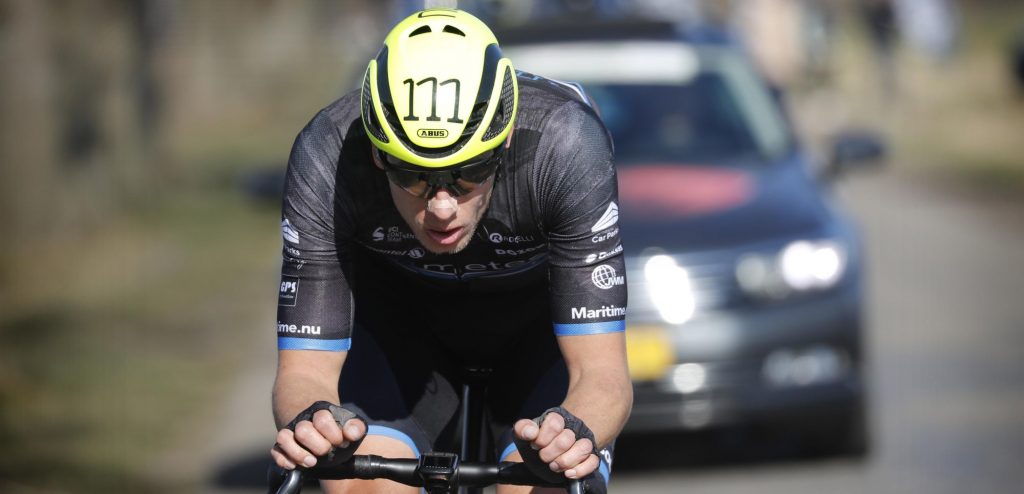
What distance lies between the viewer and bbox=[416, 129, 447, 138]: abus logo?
324 centimetres

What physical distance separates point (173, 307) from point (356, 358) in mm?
7019

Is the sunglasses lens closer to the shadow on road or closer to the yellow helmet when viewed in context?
the yellow helmet

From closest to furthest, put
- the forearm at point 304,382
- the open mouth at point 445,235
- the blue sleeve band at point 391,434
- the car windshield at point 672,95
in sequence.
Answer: the open mouth at point 445,235 → the forearm at point 304,382 → the blue sleeve band at point 391,434 → the car windshield at point 672,95

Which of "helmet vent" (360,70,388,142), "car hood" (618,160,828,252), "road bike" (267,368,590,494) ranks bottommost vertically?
"road bike" (267,368,590,494)

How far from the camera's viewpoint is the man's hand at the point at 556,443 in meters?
3.03

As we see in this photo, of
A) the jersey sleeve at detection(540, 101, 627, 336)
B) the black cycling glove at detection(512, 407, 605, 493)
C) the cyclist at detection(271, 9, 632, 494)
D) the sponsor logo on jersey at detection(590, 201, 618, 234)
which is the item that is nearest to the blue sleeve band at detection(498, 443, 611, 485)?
the cyclist at detection(271, 9, 632, 494)

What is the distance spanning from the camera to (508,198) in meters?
3.61

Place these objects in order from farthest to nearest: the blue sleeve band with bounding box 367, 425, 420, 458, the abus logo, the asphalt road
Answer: the asphalt road < the blue sleeve band with bounding box 367, 425, 420, 458 < the abus logo

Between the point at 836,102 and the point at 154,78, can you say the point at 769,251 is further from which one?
the point at 836,102

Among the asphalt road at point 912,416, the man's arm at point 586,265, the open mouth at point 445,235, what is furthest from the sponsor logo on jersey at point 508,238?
the asphalt road at point 912,416

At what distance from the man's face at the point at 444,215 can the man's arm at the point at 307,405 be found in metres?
0.46

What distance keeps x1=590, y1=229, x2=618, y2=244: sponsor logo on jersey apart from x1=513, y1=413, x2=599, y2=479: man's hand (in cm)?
61

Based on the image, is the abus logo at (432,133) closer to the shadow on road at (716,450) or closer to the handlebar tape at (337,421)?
the handlebar tape at (337,421)

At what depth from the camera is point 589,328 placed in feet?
11.6
